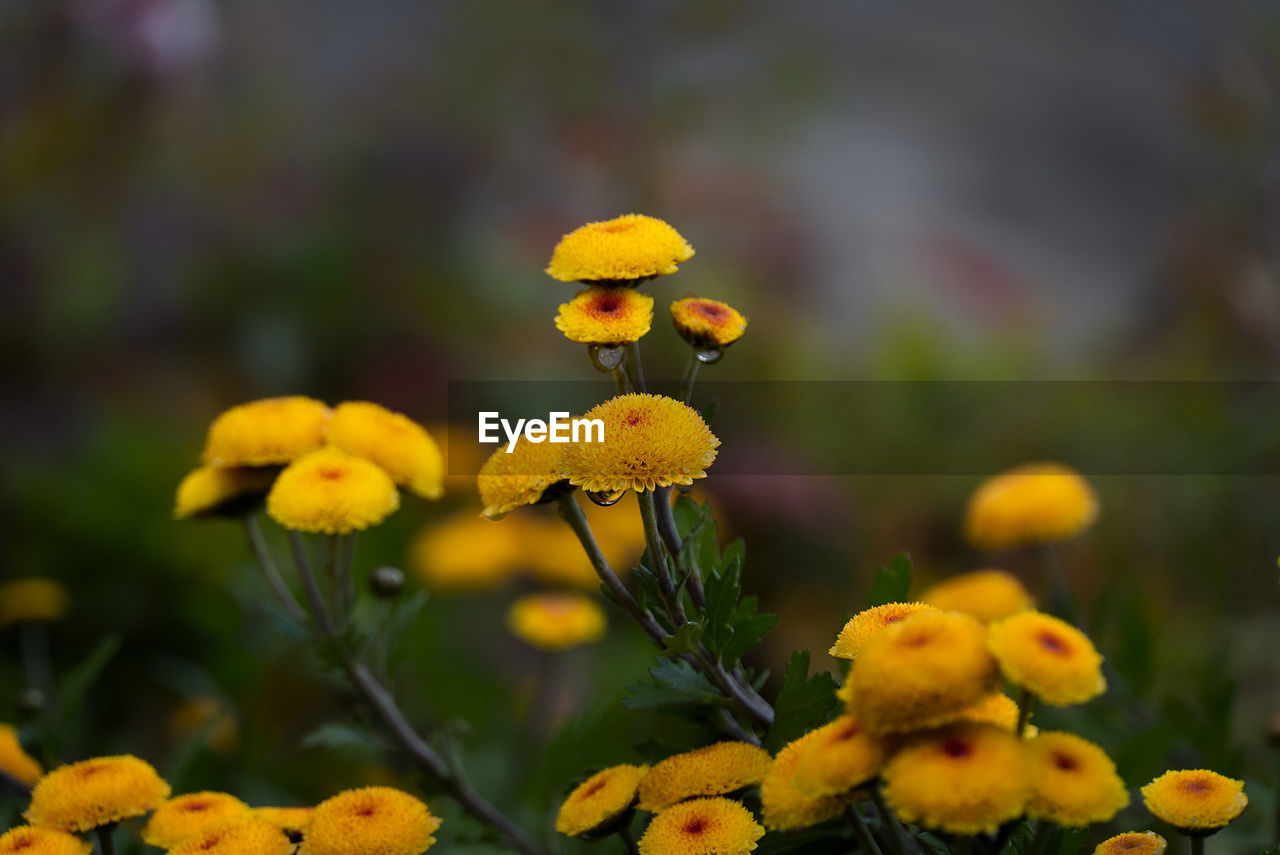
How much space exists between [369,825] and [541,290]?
3.05m

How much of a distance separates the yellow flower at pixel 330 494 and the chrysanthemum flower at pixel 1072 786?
0.56 meters

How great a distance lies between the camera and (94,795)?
76 centimetres

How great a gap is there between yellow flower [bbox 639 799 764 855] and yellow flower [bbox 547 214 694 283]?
33 cm

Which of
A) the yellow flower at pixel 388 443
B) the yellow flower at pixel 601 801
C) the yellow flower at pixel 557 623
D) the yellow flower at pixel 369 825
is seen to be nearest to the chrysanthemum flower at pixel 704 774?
the yellow flower at pixel 601 801

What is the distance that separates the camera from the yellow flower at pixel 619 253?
2.41 ft

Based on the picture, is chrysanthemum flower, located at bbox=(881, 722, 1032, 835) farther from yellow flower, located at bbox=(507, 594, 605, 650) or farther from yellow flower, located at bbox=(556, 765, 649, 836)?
yellow flower, located at bbox=(507, 594, 605, 650)

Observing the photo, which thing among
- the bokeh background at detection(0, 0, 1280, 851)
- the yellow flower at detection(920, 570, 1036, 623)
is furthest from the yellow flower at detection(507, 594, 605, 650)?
the yellow flower at detection(920, 570, 1036, 623)

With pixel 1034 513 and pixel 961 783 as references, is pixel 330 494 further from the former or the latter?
pixel 1034 513

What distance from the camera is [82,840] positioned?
0.79 m

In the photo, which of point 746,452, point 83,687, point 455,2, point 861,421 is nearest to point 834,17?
point 455,2

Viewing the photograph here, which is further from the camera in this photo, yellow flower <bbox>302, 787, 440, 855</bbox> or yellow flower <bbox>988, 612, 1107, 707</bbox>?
yellow flower <bbox>302, 787, 440, 855</bbox>

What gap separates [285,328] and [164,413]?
448 mm

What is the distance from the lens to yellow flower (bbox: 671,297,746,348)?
0.77 metres

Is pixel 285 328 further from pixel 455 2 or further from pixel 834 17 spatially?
pixel 834 17
